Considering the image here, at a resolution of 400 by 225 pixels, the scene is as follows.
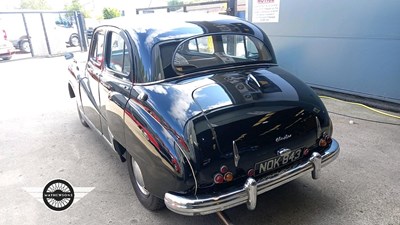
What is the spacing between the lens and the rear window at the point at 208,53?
253 centimetres

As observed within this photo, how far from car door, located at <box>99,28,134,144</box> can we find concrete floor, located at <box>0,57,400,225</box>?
2.00 feet

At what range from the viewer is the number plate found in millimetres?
2180

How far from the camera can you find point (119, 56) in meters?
2.98

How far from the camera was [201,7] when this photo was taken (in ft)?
24.5

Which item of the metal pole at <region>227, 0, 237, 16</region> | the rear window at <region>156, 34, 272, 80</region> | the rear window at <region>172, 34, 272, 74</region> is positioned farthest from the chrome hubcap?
the metal pole at <region>227, 0, 237, 16</region>

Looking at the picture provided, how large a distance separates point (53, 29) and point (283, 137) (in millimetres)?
14696

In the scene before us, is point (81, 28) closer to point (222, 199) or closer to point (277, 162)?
point (277, 162)

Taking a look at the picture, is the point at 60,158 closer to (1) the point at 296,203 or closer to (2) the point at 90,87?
(2) the point at 90,87

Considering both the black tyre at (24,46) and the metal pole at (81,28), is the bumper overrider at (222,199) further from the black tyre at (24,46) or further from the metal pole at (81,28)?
the black tyre at (24,46)

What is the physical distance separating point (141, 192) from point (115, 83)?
109cm

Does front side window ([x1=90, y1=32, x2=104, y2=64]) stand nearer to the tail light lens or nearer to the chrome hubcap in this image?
the chrome hubcap

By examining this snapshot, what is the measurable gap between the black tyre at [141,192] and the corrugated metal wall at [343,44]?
4.36 meters

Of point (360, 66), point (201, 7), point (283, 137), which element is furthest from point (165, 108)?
point (201, 7)

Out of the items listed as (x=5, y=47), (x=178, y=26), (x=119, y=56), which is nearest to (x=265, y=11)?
(x=178, y=26)
